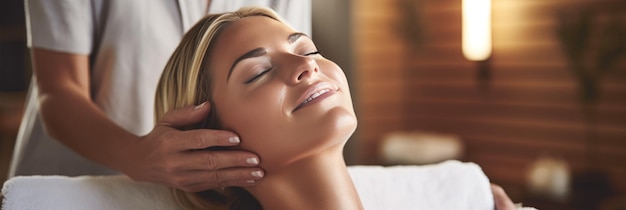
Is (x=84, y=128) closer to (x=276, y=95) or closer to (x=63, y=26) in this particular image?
(x=63, y=26)

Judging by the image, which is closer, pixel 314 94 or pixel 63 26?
pixel 314 94

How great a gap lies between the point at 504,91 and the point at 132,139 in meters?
2.65

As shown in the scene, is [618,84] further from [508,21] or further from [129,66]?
[129,66]

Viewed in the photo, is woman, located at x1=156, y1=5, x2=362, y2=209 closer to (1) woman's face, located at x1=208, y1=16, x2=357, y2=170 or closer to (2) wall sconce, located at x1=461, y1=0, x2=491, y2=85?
(1) woman's face, located at x1=208, y1=16, x2=357, y2=170

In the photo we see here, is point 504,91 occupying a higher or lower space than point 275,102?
lower

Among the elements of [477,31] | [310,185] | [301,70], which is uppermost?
[301,70]

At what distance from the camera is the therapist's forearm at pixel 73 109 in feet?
3.37

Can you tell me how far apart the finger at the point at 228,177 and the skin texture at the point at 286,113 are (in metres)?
0.01

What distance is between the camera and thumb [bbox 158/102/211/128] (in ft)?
2.87

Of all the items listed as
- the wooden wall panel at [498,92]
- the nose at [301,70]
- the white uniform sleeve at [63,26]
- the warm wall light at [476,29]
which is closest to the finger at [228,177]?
the nose at [301,70]

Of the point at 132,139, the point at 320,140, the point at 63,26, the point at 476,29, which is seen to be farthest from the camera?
the point at 476,29

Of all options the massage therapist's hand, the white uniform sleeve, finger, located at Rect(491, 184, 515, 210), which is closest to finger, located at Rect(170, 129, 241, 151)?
the massage therapist's hand

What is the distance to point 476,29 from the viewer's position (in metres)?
3.38

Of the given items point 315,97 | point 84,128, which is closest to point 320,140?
point 315,97
